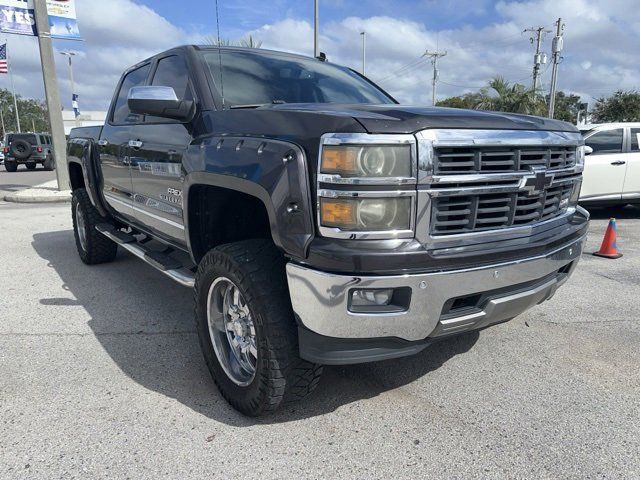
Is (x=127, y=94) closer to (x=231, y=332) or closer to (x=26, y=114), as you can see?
(x=231, y=332)

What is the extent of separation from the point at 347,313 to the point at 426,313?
1.14 ft

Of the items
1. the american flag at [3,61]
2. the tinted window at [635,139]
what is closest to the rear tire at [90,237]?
the tinted window at [635,139]

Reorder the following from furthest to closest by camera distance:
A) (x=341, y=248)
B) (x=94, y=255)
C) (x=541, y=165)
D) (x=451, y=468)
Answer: (x=94, y=255) → (x=541, y=165) → (x=451, y=468) → (x=341, y=248)

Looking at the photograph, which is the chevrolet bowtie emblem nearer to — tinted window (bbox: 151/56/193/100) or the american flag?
tinted window (bbox: 151/56/193/100)

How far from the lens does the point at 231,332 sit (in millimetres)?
2779

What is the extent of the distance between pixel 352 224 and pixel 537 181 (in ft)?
3.33

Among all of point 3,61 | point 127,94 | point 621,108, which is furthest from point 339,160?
point 621,108

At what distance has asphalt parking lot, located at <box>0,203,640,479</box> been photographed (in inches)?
86.5

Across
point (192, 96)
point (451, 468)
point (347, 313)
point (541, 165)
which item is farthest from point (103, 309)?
point (541, 165)

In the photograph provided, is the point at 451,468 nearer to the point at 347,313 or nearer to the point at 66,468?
the point at 347,313

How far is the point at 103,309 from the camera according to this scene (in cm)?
414

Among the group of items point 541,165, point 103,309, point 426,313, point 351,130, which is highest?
point 351,130

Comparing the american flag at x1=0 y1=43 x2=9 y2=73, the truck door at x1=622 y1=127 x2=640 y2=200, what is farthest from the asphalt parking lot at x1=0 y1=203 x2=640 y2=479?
the american flag at x1=0 y1=43 x2=9 y2=73

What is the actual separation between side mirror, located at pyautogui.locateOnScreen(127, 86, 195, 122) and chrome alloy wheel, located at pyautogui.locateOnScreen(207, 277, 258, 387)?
1.01 meters
